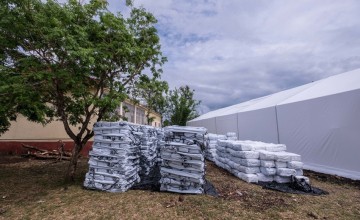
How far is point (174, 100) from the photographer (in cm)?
2659

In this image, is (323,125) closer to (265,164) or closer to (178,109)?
(265,164)

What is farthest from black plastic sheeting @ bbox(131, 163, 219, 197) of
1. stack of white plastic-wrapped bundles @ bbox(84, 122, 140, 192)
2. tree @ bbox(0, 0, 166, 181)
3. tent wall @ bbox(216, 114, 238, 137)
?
tent wall @ bbox(216, 114, 238, 137)

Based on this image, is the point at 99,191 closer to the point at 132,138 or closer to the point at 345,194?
the point at 132,138

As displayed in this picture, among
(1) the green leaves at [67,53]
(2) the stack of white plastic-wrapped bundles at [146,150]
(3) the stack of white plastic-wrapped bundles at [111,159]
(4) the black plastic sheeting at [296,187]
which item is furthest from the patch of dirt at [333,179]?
(1) the green leaves at [67,53]

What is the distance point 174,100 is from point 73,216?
74.2 ft

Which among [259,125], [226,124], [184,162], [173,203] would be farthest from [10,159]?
[226,124]

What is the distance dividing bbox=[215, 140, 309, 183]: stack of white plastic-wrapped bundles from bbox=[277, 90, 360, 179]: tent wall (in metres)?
1.58

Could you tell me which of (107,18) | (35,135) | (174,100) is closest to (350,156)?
(107,18)

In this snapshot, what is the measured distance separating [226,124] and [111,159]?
38.3ft

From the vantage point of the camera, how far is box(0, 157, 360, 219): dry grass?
14.0 feet

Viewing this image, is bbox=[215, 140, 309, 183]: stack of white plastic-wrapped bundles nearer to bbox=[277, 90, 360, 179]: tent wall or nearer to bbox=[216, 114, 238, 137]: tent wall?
bbox=[277, 90, 360, 179]: tent wall

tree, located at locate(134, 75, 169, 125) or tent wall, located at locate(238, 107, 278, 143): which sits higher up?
tree, located at locate(134, 75, 169, 125)

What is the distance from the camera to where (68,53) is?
5.33m

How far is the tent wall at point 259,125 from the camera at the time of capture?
10531mm
